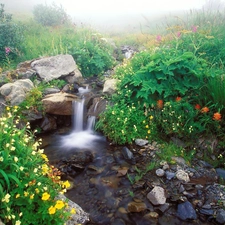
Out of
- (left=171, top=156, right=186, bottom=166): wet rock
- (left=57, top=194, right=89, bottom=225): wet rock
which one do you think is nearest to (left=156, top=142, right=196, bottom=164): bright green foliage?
(left=171, top=156, right=186, bottom=166): wet rock

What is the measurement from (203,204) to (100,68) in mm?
6970

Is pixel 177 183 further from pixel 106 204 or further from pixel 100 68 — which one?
pixel 100 68

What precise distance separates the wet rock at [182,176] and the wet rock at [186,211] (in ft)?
2.09

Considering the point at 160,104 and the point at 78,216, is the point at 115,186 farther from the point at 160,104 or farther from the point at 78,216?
the point at 160,104

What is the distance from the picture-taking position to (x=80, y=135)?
6.46 meters

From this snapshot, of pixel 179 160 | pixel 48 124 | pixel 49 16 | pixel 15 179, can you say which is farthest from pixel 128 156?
pixel 49 16

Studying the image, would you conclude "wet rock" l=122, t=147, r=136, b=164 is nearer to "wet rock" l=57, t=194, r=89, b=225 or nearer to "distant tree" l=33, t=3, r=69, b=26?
"wet rock" l=57, t=194, r=89, b=225

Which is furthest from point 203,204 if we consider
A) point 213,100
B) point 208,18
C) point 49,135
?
point 208,18

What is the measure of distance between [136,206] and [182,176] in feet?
3.92

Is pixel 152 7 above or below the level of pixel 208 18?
above

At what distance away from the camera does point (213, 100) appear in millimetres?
5133

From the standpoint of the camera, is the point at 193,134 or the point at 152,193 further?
the point at 193,134

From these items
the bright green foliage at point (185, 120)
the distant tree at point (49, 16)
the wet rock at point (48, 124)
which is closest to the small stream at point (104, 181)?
the wet rock at point (48, 124)

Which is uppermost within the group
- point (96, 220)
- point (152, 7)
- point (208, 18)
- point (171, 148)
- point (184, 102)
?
point (152, 7)
